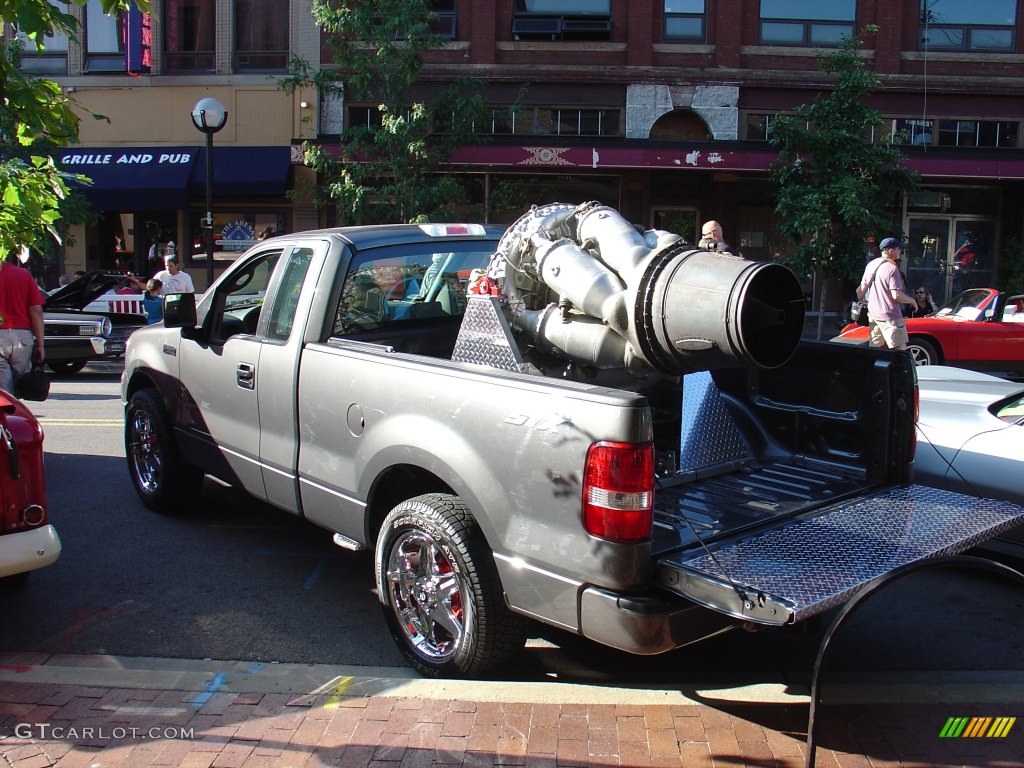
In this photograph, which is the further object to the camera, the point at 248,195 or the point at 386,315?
the point at 248,195

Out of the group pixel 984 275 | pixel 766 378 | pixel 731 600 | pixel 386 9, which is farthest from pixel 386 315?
pixel 984 275

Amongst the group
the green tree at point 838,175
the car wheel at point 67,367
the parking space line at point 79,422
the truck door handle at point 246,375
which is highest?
the green tree at point 838,175

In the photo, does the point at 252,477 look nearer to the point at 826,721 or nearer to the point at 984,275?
the point at 826,721

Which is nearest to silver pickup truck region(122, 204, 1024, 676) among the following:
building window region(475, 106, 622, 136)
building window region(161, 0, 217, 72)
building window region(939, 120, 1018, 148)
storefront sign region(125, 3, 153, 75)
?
building window region(475, 106, 622, 136)

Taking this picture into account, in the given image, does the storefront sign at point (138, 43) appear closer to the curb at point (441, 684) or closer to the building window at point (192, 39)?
the building window at point (192, 39)

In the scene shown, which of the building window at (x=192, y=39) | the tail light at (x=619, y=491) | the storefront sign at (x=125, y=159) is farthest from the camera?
the building window at (x=192, y=39)

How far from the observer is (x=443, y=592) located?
3896mm

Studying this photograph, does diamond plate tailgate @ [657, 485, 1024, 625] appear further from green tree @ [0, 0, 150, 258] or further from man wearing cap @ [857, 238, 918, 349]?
man wearing cap @ [857, 238, 918, 349]

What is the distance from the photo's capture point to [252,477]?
5215 mm

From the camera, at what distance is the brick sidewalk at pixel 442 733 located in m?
3.34

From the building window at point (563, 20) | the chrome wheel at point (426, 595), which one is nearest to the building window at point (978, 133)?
the building window at point (563, 20)

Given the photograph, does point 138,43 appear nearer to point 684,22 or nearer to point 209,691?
point 684,22

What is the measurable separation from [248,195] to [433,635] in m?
18.4

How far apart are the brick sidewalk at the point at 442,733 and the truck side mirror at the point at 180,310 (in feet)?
7.61
